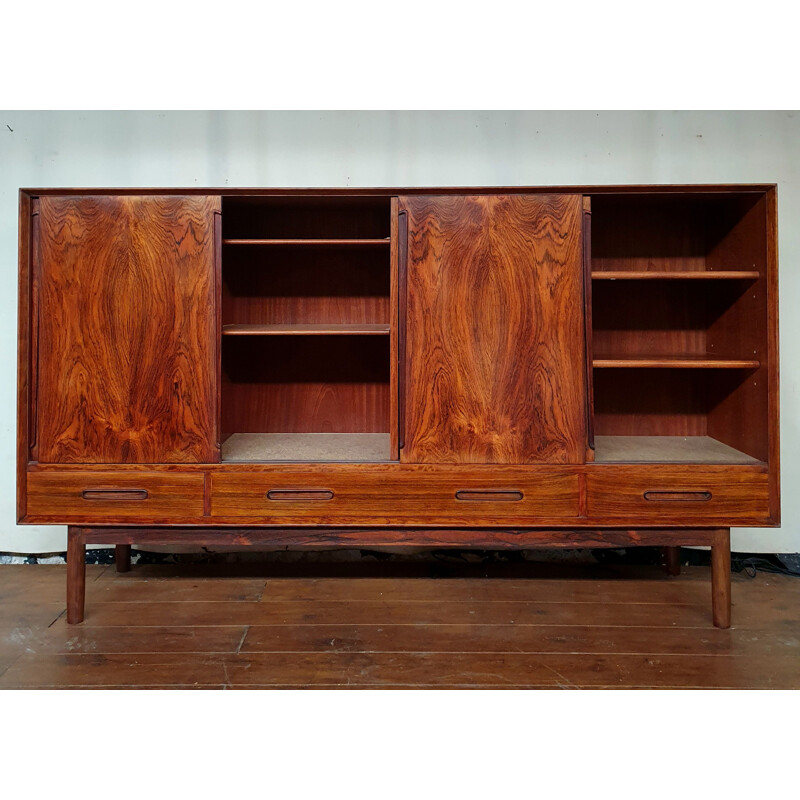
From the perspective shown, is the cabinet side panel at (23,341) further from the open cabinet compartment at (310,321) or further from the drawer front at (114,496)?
the open cabinet compartment at (310,321)

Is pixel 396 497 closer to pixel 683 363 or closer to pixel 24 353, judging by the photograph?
pixel 683 363

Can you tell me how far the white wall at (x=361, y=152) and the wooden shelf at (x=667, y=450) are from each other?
0.67 meters

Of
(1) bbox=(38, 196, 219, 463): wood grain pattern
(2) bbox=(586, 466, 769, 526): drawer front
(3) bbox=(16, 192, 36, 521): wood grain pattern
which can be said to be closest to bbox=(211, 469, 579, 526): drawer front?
(2) bbox=(586, 466, 769, 526): drawer front

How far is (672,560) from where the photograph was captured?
2760 millimetres

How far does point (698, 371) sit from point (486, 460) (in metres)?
1.16

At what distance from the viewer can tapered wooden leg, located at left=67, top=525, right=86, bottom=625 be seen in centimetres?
224

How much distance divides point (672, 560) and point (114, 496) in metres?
2.32

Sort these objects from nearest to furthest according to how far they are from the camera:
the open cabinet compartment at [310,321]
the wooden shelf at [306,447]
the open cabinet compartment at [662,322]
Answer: the wooden shelf at [306,447] → the open cabinet compartment at [662,322] → the open cabinet compartment at [310,321]

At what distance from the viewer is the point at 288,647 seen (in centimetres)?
209

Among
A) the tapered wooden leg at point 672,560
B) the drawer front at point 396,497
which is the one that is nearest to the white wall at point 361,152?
the tapered wooden leg at point 672,560

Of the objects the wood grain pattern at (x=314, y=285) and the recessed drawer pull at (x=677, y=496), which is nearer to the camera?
the recessed drawer pull at (x=677, y=496)

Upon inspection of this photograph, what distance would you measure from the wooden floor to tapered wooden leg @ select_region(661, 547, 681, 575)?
0.15ft

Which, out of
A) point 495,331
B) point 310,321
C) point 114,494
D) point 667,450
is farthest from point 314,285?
point 667,450

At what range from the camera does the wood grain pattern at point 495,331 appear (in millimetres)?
2172
